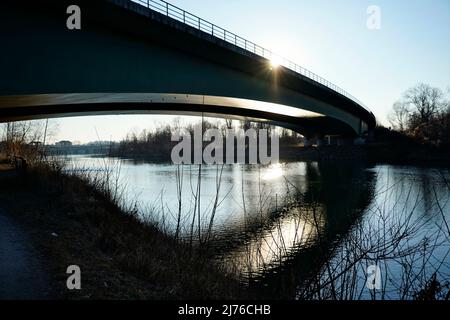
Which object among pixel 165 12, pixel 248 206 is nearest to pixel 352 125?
pixel 248 206

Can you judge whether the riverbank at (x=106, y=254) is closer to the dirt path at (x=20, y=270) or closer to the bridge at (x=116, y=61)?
the dirt path at (x=20, y=270)

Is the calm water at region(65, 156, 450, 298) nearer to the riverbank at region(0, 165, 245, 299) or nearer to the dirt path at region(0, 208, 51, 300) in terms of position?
the riverbank at region(0, 165, 245, 299)

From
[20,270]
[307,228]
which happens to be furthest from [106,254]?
[307,228]

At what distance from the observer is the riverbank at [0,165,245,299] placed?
4.57 meters

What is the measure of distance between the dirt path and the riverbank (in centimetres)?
14

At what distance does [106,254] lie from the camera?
620 cm

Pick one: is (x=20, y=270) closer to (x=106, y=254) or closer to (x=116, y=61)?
(x=106, y=254)

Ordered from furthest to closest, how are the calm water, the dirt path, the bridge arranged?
the bridge
the calm water
the dirt path

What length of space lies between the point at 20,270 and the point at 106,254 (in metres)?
1.79

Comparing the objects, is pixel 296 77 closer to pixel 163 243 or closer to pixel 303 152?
pixel 163 243

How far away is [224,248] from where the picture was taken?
10.1 metres

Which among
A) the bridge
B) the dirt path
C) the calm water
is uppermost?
the bridge

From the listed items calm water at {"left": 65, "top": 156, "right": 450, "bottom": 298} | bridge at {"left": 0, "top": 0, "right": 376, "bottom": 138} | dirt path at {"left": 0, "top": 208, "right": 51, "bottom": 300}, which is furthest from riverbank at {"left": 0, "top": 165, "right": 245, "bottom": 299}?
bridge at {"left": 0, "top": 0, "right": 376, "bottom": 138}

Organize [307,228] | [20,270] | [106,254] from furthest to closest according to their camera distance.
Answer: [307,228] < [106,254] < [20,270]
